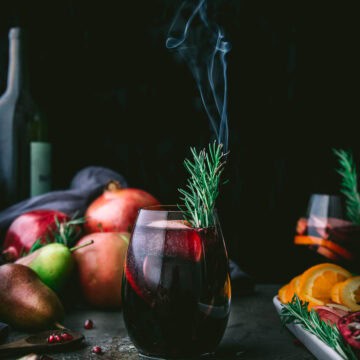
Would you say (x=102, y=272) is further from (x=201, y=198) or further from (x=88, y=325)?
(x=201, y=198)

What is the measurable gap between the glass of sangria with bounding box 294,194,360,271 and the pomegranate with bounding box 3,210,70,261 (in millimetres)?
527

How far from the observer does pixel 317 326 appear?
68 centimetres

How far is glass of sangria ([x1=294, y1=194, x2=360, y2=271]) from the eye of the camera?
1.04 meters

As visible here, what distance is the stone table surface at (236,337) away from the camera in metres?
0.74

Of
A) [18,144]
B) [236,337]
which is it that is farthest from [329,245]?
[18,144]

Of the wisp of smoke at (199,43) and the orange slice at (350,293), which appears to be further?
the wisp of smoke at (199,43)

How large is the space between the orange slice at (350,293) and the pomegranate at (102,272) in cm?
40

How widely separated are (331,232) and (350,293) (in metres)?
0.29

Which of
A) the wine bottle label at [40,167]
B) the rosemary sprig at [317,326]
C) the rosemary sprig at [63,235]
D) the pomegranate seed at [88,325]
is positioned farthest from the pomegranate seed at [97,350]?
the wine bottle label at [40,167]

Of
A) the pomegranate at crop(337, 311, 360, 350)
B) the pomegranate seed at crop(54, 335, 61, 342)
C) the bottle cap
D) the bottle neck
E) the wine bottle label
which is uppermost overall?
the bottle cap

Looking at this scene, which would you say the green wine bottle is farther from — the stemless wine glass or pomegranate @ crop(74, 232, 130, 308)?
the stemless wine glass

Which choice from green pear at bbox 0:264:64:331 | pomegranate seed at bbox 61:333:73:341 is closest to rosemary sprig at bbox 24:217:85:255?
green pear at bbox 0:264:64:331

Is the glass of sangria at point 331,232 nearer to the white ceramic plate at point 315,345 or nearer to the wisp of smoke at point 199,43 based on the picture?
the white ceramic plate at point 315,345

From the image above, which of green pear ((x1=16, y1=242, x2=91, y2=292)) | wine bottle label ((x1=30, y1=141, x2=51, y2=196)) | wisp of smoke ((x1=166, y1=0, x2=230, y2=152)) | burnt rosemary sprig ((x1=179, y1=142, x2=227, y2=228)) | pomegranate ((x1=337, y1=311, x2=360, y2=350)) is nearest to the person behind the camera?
pomegranate ((x1=337, y1=311, x2=360, y2=350))
